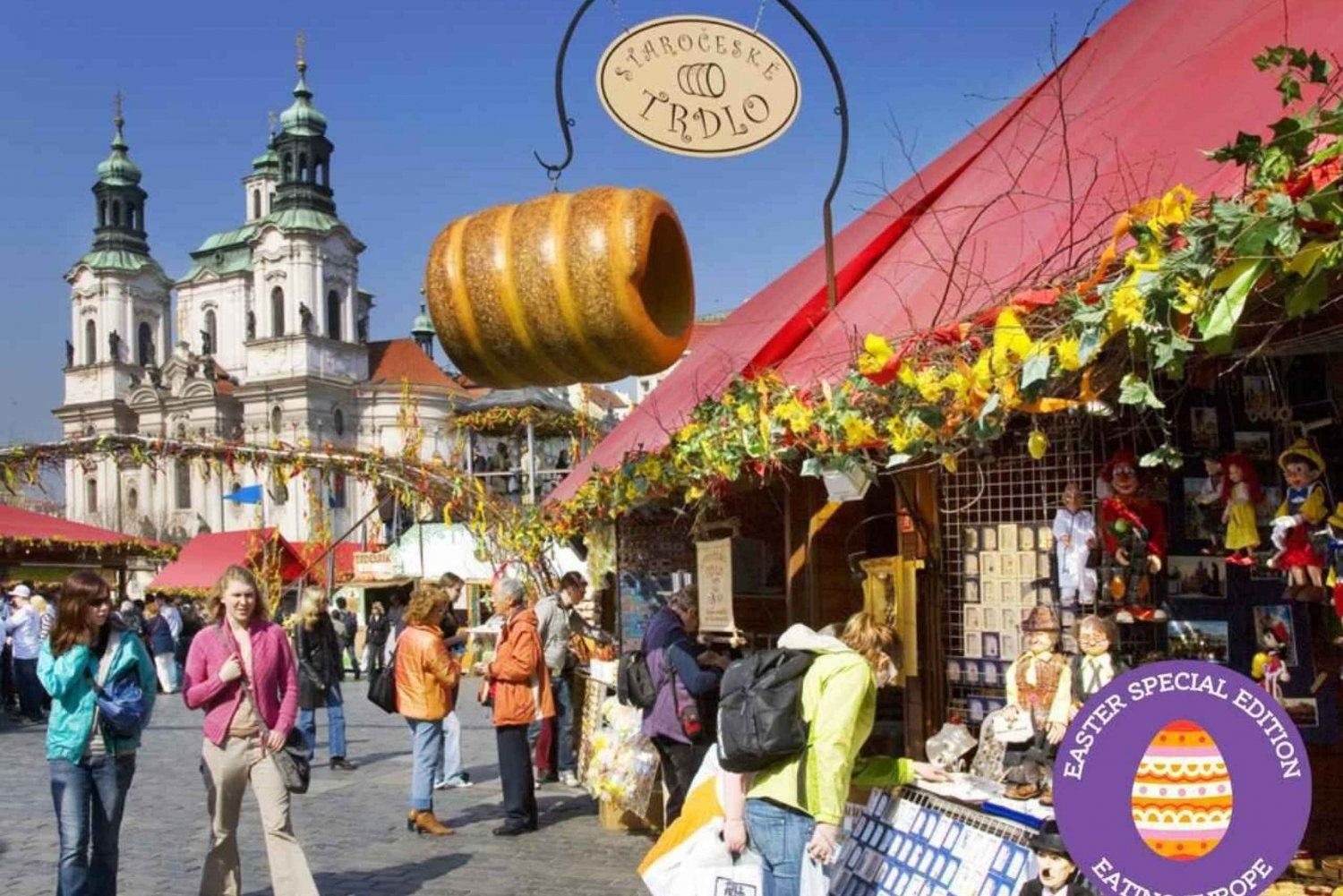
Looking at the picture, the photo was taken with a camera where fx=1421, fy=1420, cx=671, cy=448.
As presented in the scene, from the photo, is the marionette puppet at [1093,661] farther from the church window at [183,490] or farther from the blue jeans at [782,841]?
the church window at [183,490]

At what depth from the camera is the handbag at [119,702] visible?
20.6 feet

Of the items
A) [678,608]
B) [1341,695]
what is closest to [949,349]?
[1341,695]

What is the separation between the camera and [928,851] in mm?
5398

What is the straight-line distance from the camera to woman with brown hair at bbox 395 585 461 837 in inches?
361

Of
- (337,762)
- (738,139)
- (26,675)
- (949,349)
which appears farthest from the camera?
(26,675)

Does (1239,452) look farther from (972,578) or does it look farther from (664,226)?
(664,226)

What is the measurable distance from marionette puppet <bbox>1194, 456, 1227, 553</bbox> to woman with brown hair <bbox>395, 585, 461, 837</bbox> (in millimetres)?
5200

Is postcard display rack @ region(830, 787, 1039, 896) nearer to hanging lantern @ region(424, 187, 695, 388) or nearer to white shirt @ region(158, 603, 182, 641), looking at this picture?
hanging lantern @ region(424, 187, 695, 388)

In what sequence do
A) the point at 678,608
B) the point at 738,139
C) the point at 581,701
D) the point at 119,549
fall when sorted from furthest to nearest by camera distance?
the point at 119,549, the point at 581,701, the point at 678,608, the point at 738,139

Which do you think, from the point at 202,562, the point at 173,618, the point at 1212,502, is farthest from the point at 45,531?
the point at 1212,502

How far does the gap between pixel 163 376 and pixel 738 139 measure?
301 ft

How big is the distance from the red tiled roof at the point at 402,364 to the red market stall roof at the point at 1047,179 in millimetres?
81810

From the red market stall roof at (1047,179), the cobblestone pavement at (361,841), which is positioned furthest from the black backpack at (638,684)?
A: the red market stall roof at (1047,179)

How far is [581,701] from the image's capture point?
1136cm
